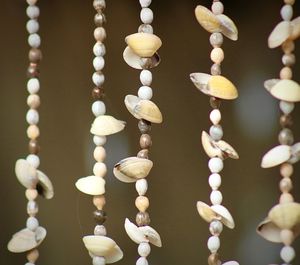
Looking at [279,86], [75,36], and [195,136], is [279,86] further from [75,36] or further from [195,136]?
[75,36]

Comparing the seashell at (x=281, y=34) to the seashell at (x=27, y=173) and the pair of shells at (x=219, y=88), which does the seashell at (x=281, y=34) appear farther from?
the seashell at (x=27, y=173)

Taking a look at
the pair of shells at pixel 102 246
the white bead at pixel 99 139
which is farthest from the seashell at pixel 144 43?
the pair of shells at pixel 102 246

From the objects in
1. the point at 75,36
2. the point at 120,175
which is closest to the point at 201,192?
the point at 120,175

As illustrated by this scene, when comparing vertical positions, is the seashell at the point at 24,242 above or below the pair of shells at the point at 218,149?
below

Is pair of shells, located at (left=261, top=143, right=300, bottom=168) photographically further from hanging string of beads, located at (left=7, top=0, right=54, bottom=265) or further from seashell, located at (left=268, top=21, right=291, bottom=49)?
hanging string of beads, located at (left=7, top=0, right=54, bottom=265)

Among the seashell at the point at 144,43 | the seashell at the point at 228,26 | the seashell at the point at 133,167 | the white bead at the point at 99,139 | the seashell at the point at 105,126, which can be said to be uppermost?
the seashell at the point at 228,26

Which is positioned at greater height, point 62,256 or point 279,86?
point 279,86
